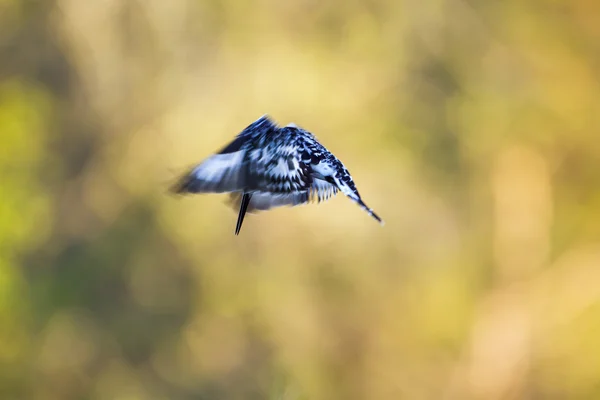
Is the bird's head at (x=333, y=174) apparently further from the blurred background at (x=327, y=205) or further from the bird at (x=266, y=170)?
the blurred background at (x=327, y=205)

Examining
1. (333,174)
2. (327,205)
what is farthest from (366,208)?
(327,205)

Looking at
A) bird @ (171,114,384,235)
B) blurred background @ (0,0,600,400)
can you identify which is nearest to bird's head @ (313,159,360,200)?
bird @ (171,114,384,235)

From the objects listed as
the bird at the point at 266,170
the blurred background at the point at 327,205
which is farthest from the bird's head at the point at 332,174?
the blurred background at the point at 327,205

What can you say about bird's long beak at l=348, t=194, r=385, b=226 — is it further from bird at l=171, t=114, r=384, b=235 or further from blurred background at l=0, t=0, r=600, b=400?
blurred background at l=0, t=0, r=600, b=400

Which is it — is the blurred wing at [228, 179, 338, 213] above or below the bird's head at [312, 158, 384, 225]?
below

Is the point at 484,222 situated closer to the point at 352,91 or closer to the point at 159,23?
the point at 352,91

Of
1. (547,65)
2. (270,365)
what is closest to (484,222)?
(547,65)

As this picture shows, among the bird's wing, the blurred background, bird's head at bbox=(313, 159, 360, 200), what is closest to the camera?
the bird's wing

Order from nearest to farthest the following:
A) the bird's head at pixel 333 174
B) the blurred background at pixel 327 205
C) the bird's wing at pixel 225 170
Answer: the bird's wing at pixel 225 170
the bird's head at pixel 333 174
the blurred background at pixel 327 205
